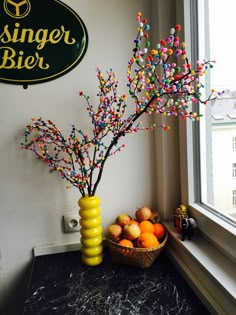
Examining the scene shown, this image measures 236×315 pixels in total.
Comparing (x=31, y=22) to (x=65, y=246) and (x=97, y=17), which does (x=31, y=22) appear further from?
(x=65, y=246)

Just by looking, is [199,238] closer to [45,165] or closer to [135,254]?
[135,254]

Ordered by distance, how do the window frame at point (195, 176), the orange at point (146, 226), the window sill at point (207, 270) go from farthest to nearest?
the orange at point (146, 226) → the window frame at point (195, 176) → the window sill at point (207, 270)

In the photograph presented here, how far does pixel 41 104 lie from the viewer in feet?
3.98

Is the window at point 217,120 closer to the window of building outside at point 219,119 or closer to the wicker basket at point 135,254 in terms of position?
the window of building outside at point 219,119

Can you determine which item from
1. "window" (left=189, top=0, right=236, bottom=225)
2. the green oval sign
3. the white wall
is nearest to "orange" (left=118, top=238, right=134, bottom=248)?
the white wall

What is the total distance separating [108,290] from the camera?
102cm

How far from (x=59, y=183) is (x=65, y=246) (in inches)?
12.2

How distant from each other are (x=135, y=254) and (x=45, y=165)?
1.84 feet

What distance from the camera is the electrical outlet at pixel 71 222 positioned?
128cm

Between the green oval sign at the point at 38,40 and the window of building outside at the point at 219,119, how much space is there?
0.54 metres

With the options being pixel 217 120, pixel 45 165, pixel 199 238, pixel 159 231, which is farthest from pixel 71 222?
pixel 217 120

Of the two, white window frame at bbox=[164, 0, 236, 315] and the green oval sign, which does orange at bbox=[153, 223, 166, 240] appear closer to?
white window frame at bbox=[164, 0, 236, 315]

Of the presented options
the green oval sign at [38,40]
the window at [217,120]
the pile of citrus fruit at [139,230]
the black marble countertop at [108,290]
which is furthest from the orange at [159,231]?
the green oval sign at [38,40]

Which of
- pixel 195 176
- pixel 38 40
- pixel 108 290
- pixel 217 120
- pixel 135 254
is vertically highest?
pixel 38 40
